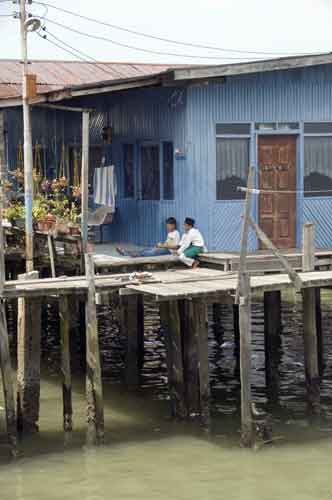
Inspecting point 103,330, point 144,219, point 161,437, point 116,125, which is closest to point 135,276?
point 161,437

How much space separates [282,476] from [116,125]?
9.93 metres

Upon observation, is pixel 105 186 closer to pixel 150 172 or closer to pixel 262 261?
pixel 150 172

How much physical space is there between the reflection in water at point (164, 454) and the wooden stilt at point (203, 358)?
0.33 meters

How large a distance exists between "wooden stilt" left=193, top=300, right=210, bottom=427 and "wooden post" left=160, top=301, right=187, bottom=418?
1.13 feet

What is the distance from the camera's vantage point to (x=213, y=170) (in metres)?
18.4

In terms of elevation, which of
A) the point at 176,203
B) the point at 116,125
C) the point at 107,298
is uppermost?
the point at 116,125

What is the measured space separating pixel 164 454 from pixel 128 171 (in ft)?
A: 26.4

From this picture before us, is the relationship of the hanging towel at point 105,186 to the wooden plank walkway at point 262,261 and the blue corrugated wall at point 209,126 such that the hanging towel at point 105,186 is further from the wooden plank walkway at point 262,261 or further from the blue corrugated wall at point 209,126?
the wooden plank walkway at point 262,261

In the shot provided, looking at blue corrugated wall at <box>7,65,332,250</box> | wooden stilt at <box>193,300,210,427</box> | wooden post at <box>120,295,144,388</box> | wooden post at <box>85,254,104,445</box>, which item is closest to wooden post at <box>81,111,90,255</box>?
wooden post at <box>120,295,144,388</box>

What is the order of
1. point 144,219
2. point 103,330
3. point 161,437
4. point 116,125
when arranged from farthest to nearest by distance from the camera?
1. point 103,330
2. point 116,125
3. point 144,219
4. point 161,437

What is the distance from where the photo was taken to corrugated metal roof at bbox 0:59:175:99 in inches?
1044

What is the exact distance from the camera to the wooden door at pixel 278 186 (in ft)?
62.2

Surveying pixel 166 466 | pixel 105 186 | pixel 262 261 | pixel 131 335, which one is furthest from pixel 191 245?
pixel 166 466

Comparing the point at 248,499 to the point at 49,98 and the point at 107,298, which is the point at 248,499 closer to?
the point at 107,298
